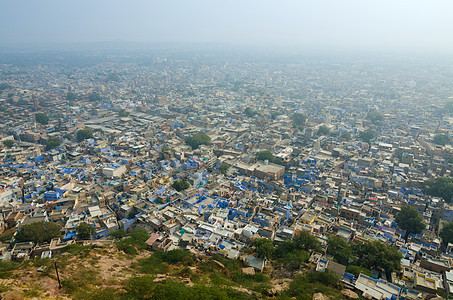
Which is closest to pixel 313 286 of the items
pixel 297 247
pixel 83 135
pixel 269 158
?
pixel 297 247

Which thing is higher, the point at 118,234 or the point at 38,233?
the point at 38,233

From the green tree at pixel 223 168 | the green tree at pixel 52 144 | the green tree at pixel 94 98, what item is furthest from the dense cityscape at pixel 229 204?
the green tree at pixel 94 98

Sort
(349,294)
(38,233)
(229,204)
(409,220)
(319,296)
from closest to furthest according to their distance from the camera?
(319,296) < (349,294) < (38,233) < (409,220) < (229,204)

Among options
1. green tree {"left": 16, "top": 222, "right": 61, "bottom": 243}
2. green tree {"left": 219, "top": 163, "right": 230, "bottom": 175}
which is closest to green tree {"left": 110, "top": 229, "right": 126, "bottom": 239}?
green tree {"left": 16, "top": 222, "right": 61, "bottom": 243}

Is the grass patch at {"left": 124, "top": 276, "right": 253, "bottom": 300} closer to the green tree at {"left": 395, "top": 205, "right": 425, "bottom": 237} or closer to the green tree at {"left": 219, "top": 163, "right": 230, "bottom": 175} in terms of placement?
the green tree at {"left": 395, "top": 205, "right": 425, "bottom": 237}

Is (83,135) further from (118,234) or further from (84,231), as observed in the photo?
(118,234)

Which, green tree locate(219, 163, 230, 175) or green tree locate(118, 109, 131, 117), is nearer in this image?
green tree locate(219, 163, 230, 175)

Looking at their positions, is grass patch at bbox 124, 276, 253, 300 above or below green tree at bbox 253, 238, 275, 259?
above
